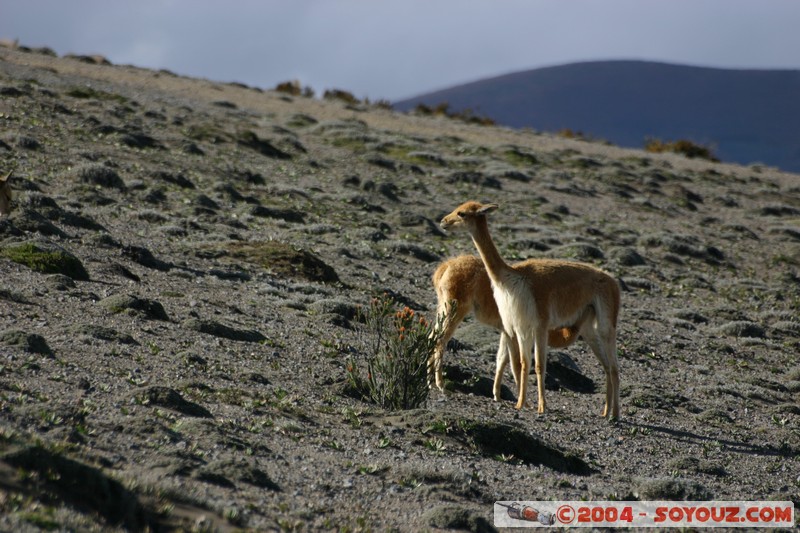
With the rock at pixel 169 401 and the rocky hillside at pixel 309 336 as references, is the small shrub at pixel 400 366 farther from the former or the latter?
the rock at pixel 169 401

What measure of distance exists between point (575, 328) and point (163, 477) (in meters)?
Result: 5.93

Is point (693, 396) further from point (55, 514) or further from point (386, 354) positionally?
point (55, 514)

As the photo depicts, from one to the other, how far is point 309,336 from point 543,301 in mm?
3022

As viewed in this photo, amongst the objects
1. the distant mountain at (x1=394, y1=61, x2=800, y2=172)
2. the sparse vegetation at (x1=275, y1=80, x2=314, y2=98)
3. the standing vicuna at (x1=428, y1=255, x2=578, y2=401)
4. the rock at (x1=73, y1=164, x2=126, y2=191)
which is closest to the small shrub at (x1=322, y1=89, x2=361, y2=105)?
the sparse vegetation at (x1=275, y1=80, x2=314, y2=98)

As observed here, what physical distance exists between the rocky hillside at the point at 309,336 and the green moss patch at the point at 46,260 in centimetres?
4

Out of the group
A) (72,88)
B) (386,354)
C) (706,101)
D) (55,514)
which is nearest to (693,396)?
(386,354)

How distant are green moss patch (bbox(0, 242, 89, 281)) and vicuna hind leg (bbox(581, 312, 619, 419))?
615 cm

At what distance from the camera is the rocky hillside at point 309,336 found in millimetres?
6953

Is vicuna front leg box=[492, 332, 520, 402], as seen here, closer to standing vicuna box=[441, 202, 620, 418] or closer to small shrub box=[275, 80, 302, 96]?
standing vicuna box=[441, 202, 620, 418]

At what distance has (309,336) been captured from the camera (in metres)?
12.2

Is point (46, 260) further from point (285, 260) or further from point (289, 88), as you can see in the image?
point (289, 88)

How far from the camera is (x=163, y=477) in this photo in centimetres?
658

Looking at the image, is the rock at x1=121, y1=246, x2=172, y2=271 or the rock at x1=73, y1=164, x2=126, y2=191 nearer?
the rock at x1=121, y1=246, x2=172, y2=271

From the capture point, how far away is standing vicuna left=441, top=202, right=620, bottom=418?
10.7 m
